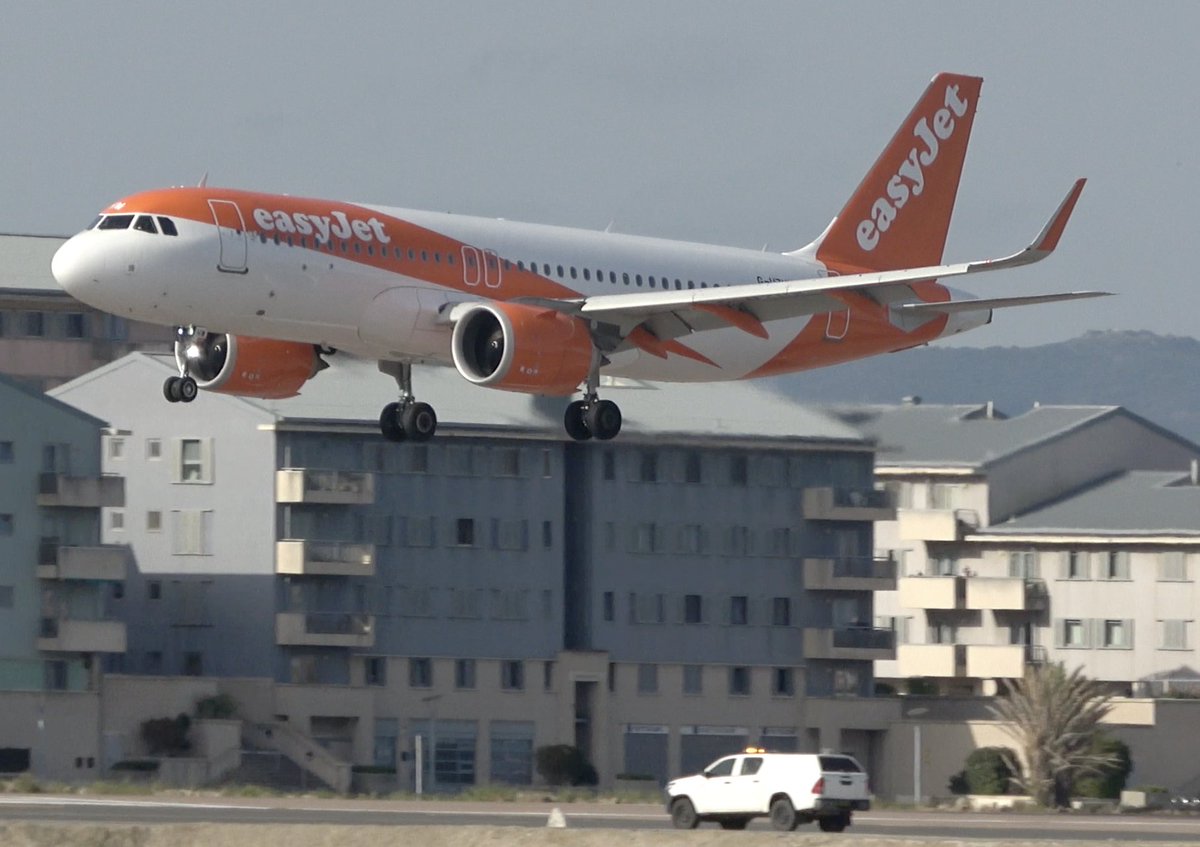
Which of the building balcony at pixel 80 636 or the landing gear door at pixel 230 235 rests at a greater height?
the landing gear door at pixel 230 235

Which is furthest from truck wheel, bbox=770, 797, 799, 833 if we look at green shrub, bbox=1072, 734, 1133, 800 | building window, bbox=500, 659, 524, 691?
building window, bbox=500, 659, 524, 691

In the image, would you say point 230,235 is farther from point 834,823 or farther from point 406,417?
point 834,823

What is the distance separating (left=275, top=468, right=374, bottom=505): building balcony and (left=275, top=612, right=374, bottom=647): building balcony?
477cm

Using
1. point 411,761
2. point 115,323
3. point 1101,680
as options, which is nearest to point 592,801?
point 411,761

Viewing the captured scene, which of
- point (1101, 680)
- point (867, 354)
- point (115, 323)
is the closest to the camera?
point (867, 354)

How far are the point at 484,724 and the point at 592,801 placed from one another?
2023 cm

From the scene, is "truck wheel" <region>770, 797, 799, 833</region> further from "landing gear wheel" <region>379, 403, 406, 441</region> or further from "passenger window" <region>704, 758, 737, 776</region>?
"landing gear wheel" <region>379, 403, 406, 441</region>

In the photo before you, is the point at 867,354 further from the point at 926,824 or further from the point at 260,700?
the point at 260,700

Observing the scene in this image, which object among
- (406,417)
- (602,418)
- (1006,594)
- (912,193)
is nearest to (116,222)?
(406,417)

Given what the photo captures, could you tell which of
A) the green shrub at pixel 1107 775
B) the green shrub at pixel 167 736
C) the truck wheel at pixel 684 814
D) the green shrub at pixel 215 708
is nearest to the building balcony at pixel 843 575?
the green shrub at pixel 1107 775

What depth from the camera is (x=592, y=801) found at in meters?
92.6

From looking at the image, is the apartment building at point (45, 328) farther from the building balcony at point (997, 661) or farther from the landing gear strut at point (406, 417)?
the landing gear strut at point (406, 417)

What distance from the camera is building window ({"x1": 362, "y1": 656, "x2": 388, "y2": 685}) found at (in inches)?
4375

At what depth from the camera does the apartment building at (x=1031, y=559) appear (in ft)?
441
